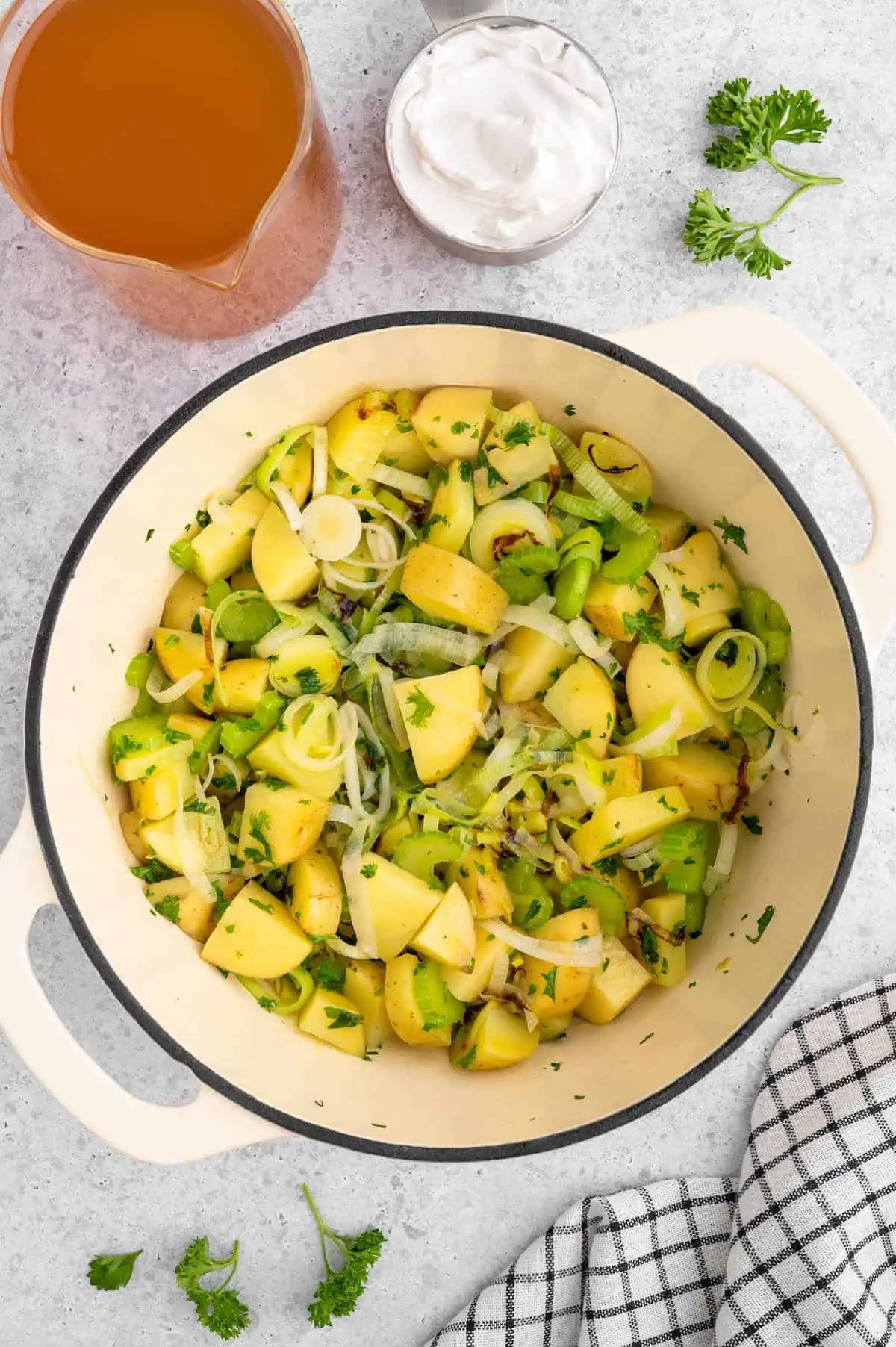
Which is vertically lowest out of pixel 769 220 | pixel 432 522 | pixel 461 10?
pixel 432 522

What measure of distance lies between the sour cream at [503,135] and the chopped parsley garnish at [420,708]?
2.12 ft

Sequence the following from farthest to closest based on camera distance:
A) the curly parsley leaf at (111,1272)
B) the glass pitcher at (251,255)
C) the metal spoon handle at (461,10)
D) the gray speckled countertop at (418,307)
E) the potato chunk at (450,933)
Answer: the curly parsley leaf at (111,1272) → the gray speckled countertop at (418,307) → the metal spoon handle at (461,10) → the potato chunk at (450,933) → the glass pitcher at (251,255)

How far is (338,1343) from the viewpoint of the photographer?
186 cm

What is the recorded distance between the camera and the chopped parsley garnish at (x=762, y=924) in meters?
1.48

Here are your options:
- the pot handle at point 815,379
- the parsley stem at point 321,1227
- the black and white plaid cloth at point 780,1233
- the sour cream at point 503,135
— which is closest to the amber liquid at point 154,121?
the sour cream at point 503,135

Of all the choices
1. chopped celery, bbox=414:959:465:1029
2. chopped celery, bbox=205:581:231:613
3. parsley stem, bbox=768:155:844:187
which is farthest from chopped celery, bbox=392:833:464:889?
parsley stem, bbox=768:155:844:187

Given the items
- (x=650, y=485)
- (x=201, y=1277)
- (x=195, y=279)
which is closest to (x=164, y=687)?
(x=195, y=279)

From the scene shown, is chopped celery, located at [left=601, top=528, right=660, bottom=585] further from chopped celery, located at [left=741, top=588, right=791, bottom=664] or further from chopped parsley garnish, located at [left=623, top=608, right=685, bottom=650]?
chopped celery, located at [left=741, top=588, right=791, bottom=664]

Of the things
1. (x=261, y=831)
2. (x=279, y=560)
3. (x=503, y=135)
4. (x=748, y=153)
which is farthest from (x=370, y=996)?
(x=748, y=153)

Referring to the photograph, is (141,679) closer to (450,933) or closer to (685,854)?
(450,933)

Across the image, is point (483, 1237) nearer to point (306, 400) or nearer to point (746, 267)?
point (306, 400)

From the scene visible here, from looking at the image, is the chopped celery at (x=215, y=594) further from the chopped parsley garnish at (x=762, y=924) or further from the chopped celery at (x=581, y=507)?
the chopped parsley garnish at (x=762, y=924)

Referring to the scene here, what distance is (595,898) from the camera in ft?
4.98

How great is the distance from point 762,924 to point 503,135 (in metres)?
1.13
